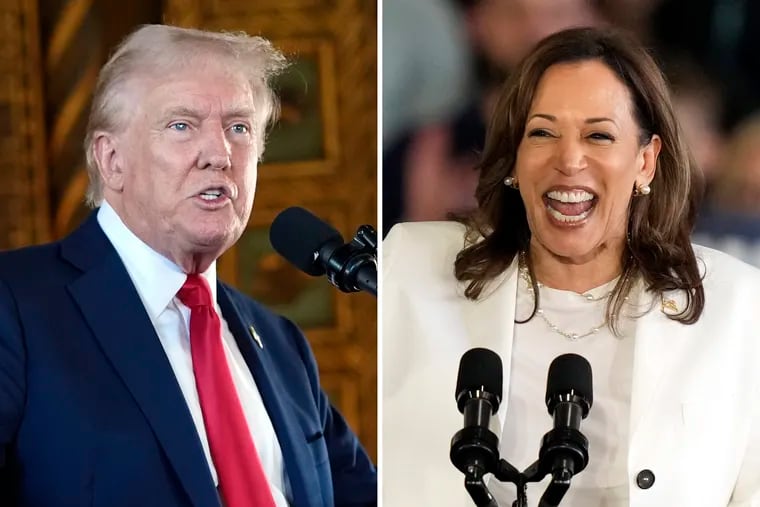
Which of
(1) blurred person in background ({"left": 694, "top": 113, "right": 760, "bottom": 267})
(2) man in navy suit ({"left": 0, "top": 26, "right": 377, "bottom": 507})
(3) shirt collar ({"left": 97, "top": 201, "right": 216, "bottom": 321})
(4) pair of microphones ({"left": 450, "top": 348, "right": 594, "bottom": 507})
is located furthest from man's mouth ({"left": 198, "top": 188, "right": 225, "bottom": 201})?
(1) blurred person in background ({"left": 694, "top": 113, "right": 760, "bottom": 267})

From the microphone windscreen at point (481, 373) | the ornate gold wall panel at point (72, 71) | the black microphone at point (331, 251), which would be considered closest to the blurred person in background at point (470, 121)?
the black microphone at point (331, 251)

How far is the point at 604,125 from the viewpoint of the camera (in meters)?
1.52

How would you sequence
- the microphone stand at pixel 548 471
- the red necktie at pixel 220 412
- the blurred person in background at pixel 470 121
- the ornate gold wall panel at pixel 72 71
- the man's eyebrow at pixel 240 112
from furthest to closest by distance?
1. the ornate gold wall panel at pixel 72 71
2. the man's eyebrow at pixel 240 112
3. the red necktie at pixel 220 412
4. the blurred person in background at pixel 470 121
5. the microphone stand at pixel 548 471

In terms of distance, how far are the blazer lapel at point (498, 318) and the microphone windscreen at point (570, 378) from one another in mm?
130

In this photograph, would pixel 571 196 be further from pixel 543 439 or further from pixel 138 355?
pixel 138 355

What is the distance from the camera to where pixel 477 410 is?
1.44 metres

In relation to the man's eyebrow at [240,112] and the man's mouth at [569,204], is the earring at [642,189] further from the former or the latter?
the man's eyebrow at [240,112]

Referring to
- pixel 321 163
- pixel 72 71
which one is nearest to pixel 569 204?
pixel 321 163

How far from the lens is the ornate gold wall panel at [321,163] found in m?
1.99

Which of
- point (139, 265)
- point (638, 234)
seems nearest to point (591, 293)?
point (638, 234)

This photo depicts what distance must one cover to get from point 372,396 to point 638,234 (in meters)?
0.70

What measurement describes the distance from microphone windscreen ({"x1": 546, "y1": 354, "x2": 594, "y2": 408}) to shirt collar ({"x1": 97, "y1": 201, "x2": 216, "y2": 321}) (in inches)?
27.1

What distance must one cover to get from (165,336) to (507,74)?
719mm

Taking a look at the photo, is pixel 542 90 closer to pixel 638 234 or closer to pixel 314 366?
pixel 638 234
